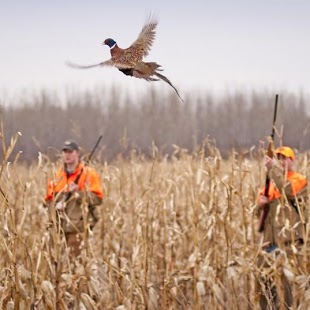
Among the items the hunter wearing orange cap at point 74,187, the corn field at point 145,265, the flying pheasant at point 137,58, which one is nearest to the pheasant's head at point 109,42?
the flying pheasant at point 137,58

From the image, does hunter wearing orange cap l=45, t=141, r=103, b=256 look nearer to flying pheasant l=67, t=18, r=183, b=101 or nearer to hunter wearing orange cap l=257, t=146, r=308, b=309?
hunter wearing orange cap l=257, t=146, r=308, b=309

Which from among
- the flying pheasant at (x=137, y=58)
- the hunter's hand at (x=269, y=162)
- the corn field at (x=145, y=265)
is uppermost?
the flying pheasant at (x=137, y=58)

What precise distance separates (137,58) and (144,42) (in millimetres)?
81

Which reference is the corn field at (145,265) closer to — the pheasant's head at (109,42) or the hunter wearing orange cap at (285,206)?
the hunter wearing orange cap at (285,206)

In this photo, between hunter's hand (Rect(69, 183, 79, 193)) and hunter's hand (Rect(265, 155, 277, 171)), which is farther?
hunter's hand (Rect(69, 183, 79, 193))

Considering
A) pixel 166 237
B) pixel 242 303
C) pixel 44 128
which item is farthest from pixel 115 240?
pixel 44 128

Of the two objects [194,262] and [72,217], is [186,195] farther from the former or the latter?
[194,262]

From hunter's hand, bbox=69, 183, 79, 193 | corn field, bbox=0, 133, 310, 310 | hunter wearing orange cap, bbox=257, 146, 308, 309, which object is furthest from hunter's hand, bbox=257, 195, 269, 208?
hunter's hand, bbox=69, 183, 79, 193

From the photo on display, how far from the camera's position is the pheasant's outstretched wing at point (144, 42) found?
2.44ft

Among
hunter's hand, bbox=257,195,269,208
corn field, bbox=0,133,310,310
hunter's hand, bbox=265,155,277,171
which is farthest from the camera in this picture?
hunter's hand, bbox=257,195,269,208

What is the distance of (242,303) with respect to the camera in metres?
4.98

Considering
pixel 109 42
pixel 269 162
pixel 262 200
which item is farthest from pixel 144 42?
pixel 262 200

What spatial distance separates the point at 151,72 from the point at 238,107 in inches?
91.9

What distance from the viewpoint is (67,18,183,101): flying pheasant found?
0.70m
